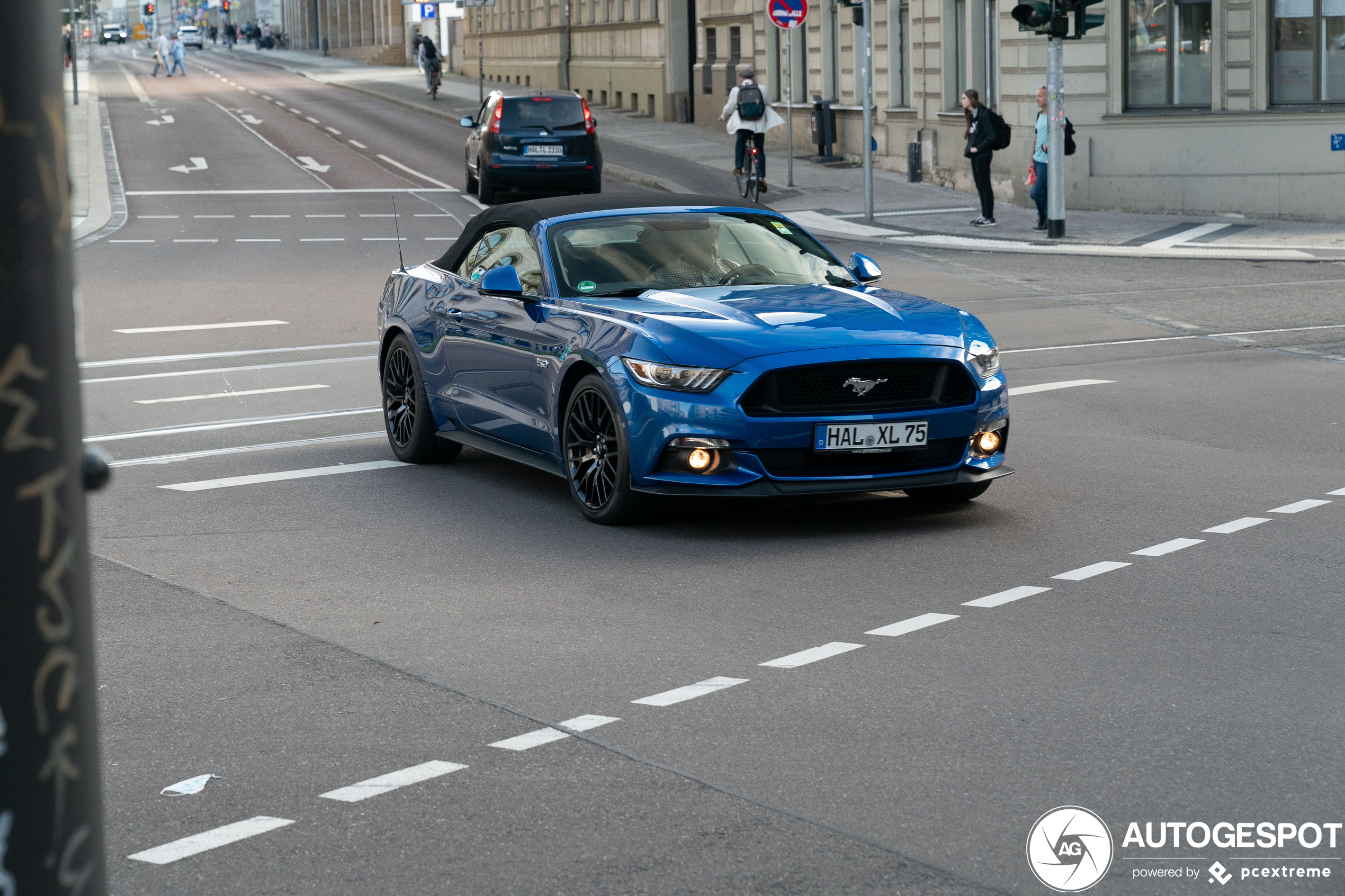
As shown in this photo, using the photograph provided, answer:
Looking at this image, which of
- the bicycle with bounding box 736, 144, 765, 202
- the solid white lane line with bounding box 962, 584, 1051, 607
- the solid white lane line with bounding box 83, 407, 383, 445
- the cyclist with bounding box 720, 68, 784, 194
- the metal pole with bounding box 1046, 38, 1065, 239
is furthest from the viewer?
the cyclist with bounding box 720, 68, 784, 194

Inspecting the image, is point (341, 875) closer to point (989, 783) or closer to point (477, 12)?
point (989, 783)

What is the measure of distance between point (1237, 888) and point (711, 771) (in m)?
1.35

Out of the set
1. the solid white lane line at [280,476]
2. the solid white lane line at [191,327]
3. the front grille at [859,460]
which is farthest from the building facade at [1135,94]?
the front grille at [859,460]

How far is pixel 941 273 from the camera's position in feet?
68.6

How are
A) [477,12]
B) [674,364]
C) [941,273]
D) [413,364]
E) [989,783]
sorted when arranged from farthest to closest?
[477,12] < [941,273] < [413,364] < [674,364] < [989,783]

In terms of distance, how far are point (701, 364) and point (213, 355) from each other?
28.0 feet

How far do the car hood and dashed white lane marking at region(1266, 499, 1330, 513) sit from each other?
62.6 inches

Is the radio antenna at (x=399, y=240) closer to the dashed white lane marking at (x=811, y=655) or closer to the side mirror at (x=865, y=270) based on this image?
the side mirror at (x=865, y=270)

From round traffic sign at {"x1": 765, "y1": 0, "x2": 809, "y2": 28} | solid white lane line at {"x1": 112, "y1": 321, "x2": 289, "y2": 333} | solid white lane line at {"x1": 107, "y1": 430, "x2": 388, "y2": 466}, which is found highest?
round traffic sign at {"x1": 765, "y1": 0, "x2": 809, "y2": 28}

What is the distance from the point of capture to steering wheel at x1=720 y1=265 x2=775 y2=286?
8.94 m

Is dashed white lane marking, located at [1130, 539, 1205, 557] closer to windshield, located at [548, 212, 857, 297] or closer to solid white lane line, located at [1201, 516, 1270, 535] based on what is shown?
solid white lane line, located at [1201, 516, 1270, 535]

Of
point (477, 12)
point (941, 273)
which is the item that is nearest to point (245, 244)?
point (941, 273)

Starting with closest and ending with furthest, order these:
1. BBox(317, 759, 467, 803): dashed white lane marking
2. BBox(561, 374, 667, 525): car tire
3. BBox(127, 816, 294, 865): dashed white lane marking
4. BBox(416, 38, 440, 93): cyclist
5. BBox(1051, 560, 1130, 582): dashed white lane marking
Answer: BBox(127, 816, 294, 865): dashed white lane marking, BBox(317, 759, 467, 803): dashed white lane marking, BBox(1051, 560, 1130, 582): dashed white lane marking, BBox(561, 374, 667, 525): car tire, BBox(416, 38, 440, 93): cyclist

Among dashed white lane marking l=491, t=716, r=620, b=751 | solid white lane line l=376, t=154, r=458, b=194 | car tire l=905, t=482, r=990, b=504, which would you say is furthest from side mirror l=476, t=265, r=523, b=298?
solid white lane line l=376, t=154, r=458, b=194
